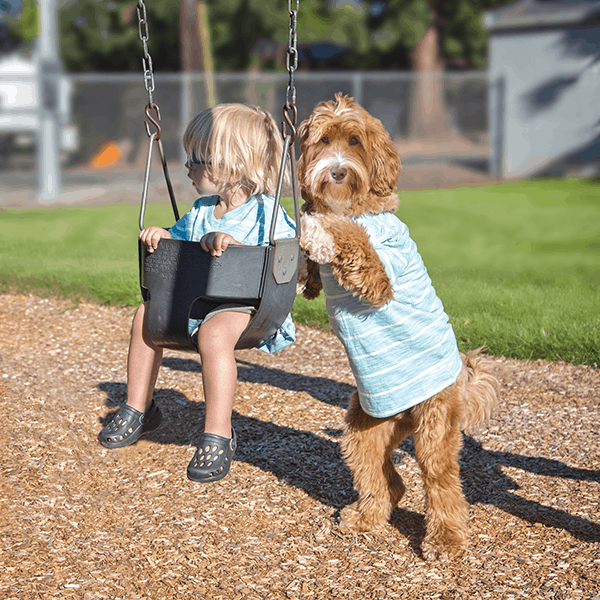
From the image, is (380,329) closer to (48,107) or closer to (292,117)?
(292,117)

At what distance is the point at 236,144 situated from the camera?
3.13m

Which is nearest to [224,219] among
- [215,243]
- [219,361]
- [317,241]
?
[215,243]

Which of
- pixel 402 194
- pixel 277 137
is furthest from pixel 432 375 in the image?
pixel 402 194

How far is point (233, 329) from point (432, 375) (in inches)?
31.9

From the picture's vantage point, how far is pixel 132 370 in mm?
3436

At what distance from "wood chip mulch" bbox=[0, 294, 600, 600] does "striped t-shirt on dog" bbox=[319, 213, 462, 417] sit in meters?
0.63

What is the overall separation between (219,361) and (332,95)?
13046 mm

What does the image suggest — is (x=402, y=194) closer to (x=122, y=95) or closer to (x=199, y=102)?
(x=199, y=102)

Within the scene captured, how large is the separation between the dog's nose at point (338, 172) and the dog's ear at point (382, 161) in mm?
109

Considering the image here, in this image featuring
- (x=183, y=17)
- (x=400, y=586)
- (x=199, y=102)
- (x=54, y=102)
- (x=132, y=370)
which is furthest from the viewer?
(x=183, y=17)

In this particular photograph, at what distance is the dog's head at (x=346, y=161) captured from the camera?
261cm

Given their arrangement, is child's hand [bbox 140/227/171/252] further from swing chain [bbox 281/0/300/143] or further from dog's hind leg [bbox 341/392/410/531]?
dog's hind leg [bbox 341/392/410/531]

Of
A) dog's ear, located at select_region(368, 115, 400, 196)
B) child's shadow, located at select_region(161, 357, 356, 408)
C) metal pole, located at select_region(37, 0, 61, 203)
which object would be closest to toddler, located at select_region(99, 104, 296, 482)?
dog's ear, located at select_region(368, 115, 400, 196)

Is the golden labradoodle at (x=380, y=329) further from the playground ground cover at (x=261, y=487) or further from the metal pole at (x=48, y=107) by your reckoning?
the metal pole at (x=48, y=107)
